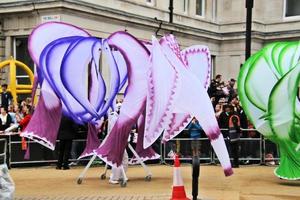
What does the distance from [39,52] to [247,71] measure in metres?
4.98

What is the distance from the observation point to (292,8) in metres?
40.5

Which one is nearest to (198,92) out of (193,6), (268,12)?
(193,6)

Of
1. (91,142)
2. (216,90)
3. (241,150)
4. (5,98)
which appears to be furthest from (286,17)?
(91,142)

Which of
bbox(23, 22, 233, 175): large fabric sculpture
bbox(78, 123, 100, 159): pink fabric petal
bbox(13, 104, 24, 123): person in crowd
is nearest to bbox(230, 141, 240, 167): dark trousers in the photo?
bbox(23, 22, 233, 175): large fabric sculpture

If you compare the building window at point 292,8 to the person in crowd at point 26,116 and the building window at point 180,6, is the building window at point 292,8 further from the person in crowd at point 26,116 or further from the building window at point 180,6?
the person in crowd at point 26,116

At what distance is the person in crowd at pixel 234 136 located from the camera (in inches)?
690

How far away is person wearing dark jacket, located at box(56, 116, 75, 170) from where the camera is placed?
1688cm

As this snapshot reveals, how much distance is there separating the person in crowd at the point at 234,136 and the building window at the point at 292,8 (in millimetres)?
24204

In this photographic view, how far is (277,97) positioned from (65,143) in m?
6.31

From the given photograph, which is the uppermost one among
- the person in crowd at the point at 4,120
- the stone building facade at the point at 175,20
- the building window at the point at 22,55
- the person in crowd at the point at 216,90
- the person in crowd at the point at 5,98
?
the stone building facade at the point at 175,20

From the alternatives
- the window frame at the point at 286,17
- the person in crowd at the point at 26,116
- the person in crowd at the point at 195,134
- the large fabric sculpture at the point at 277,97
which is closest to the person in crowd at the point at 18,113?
the person in crowd at the point at 26,116

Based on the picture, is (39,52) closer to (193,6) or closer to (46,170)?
(46,170)

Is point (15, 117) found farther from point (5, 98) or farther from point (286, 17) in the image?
point (286, 17)

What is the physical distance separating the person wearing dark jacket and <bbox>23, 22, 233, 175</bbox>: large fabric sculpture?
2138mm
